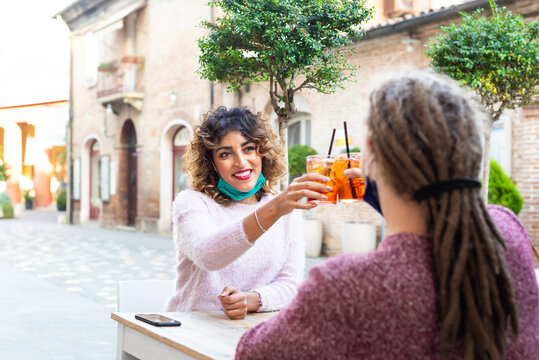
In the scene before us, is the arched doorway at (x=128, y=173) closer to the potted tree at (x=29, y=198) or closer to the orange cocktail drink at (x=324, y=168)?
the potted tree at (x=29, y=198)

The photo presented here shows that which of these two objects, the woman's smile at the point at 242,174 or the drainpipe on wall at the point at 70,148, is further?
the drainpipe on wall at the point at 70,148

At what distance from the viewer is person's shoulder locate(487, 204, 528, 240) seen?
52.1 inches

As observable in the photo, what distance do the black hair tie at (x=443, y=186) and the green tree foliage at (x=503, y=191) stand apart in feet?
27.9

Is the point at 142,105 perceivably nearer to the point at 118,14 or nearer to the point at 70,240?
the point at 118,14

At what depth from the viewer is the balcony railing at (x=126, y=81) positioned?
1898 cm

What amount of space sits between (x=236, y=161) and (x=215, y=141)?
0.13m

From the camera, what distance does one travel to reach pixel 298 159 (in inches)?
468

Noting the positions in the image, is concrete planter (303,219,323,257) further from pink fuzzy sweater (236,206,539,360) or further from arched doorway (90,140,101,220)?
arched doorway (90,140,101,220)

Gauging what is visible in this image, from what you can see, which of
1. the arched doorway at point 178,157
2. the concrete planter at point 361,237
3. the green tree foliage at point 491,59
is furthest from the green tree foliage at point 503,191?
the arched doorway at point 178,157

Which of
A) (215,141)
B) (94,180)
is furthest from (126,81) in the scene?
(215,141)

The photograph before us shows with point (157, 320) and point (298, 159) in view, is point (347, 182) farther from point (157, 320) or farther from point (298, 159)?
point (298, 159)

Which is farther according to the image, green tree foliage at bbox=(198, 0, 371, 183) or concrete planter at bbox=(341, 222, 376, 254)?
concrete planter at bbox=(341, 222, 376, 254)

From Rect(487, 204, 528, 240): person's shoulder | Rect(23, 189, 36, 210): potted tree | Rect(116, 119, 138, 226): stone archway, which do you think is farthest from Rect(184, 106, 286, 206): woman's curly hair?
Rect(23, 189, 36, 210): potted tree

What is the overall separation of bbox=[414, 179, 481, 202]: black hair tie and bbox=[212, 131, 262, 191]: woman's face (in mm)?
1529
